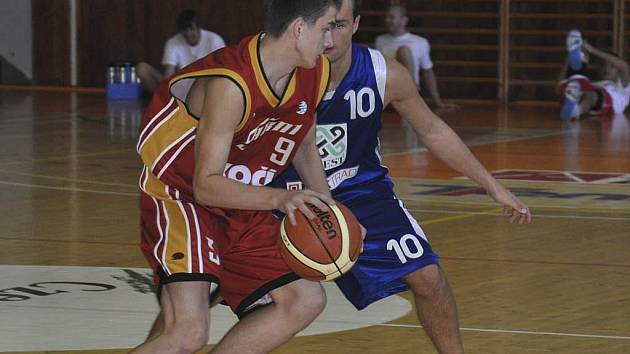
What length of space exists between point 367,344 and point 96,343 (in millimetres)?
989

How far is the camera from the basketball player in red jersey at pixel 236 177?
12.3 feet

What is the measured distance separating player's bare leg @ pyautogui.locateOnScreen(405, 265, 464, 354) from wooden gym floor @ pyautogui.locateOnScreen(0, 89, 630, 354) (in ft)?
2.08

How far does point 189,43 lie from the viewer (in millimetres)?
17641

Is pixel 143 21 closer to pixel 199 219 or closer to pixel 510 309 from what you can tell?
pixel 510 309

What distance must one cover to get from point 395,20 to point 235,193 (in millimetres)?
14751

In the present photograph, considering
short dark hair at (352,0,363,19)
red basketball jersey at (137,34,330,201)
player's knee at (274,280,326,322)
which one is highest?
short dark hair at (352,0,363,19)

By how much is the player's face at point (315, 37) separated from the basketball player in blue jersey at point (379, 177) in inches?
28.3

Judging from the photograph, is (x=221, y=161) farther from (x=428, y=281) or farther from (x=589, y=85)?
(x=589, y=85)

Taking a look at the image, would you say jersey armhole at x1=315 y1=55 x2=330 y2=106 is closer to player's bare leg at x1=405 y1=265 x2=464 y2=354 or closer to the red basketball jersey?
the red basketball jersey

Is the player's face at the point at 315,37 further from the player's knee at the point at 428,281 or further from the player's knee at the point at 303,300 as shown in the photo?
the player's knee at the point at 428,281

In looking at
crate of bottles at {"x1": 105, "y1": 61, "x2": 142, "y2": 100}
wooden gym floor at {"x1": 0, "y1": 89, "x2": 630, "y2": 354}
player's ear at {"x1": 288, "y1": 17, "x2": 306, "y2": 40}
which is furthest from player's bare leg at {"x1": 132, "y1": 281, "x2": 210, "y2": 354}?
crate of bottles at {"x1": 105, "y1": 61, "x2": 142, "y2": 100}

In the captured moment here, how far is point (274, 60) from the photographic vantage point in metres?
3.88

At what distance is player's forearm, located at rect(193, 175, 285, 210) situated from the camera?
12.1 ft

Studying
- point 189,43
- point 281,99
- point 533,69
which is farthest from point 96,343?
point 533,69
